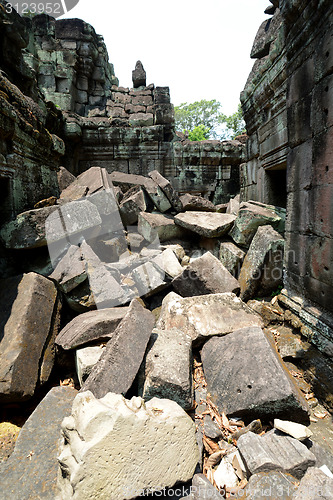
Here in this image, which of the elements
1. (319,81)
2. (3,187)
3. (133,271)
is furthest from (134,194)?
(319,81)

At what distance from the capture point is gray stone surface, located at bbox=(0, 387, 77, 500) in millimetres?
1446

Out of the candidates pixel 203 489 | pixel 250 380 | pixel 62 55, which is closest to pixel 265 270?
pixel 250 380

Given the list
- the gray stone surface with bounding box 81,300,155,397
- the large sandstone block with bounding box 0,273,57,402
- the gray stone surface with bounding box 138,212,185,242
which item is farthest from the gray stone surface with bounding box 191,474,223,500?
the gray stone surface with bounding box 138,212,185,242

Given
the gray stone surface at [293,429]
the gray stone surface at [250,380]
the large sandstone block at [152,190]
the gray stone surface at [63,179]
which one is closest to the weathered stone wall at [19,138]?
the gray stone surface at [63,179]

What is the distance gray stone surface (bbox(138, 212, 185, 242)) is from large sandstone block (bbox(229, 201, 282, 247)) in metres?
1.06

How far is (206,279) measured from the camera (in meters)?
3.20

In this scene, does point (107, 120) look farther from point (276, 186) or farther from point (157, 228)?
point (276, 186)

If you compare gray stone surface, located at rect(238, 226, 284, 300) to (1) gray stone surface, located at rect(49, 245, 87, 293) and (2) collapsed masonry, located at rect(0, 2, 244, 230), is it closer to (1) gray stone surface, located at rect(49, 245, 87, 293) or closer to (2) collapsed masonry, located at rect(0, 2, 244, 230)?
(1) gray stone surface, located at rect(49, 245, 87, 293)

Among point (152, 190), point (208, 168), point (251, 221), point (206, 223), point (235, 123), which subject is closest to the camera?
point (251, 221)

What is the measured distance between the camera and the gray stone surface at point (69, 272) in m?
2.83

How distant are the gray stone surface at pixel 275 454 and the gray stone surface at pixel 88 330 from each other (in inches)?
55.3

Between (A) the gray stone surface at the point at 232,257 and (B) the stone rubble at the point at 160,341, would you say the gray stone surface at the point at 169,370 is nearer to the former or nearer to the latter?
(B) the stone rubble at the point at 160,341

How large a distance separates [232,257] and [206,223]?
777mm

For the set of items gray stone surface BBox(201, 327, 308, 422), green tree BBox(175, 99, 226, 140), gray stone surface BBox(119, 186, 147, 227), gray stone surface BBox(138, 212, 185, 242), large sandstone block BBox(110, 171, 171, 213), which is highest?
green tree BBox(175, 99, 226, 140)
